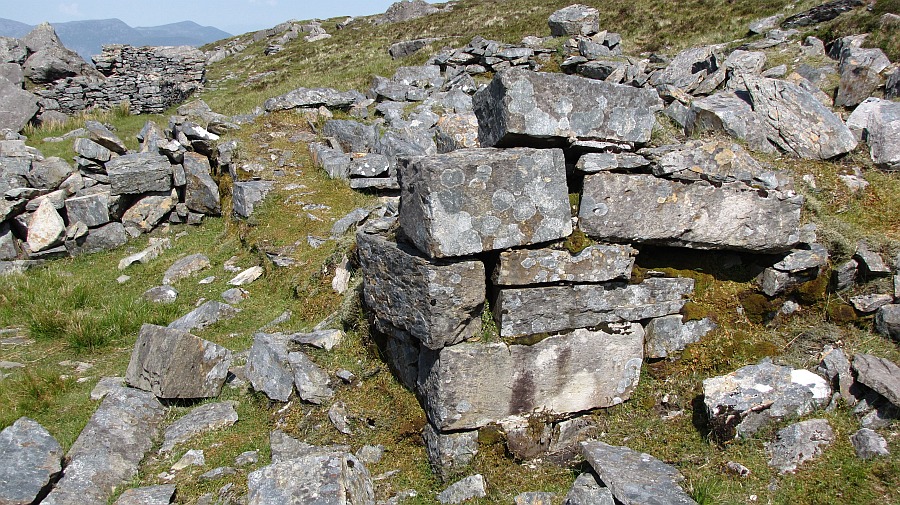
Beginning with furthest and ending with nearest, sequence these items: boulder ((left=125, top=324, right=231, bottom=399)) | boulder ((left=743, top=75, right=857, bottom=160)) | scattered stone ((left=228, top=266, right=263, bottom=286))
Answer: scattered stone ((left=228, top=266, right=263, bottom=286))
boulder ((left=743, top=75, right=857, bottom=160))
boulder ((left=125, top=324, right=231, bottom=399))

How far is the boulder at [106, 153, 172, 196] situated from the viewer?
1322 cm

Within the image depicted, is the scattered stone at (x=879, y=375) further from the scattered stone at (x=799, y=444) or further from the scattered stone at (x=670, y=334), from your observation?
the scattered stone at (x=670, y=334)

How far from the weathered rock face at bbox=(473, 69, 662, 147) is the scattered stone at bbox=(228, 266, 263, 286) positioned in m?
6.23

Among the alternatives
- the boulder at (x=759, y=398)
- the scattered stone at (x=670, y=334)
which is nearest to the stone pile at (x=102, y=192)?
the scattered stone at (x=670, y=334)

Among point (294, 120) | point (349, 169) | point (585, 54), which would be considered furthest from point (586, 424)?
point (585, 54)

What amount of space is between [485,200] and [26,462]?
523 cm

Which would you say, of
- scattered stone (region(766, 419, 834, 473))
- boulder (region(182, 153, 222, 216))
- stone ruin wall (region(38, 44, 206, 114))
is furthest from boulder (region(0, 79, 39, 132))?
scattered stone (region(766, 419, 834, 473))

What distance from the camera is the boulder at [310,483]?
4.78 metres

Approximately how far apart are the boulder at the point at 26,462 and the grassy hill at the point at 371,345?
2.32ft

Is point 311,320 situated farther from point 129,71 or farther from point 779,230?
point 129,71

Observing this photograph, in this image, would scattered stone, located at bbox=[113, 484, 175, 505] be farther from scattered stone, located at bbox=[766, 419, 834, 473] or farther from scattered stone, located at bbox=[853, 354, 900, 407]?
scattered stone, located at bbox=[853, 354, 900, 407]

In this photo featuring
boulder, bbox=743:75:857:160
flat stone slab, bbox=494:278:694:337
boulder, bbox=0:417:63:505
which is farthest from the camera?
boulder, bbox=743:75:857:160

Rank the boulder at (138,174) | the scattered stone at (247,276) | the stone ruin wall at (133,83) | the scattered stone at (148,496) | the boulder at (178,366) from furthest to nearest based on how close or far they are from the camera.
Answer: the stone ruin wall at (133,83) < the boulder at (138,174) < the scattered stone at (247,276) < the boulder at (178,366) < the scattered stone at (148,496)

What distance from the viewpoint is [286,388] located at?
677 cm
